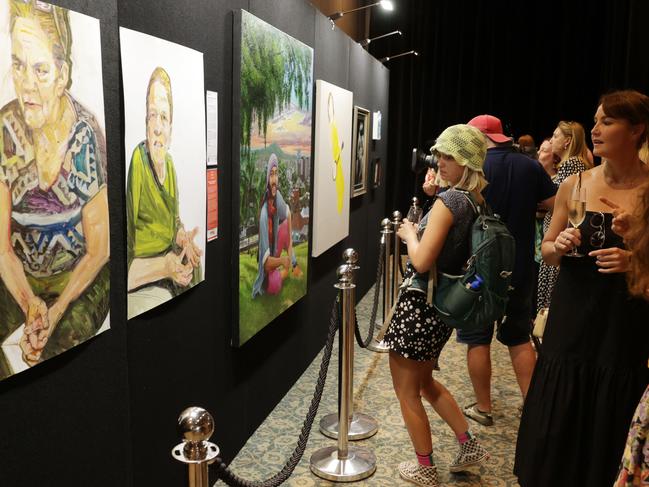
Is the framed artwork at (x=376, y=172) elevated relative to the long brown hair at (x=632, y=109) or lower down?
lower down

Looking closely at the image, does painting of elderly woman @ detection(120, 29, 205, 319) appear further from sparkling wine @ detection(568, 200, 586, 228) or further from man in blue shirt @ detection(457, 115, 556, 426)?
man in blue shirt @ detection(457, 115, 556, 426)

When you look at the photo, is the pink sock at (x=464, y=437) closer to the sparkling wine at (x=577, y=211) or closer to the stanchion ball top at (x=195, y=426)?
the sparkling wine at (x=577, y=211)

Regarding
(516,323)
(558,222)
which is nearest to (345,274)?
(558,222)

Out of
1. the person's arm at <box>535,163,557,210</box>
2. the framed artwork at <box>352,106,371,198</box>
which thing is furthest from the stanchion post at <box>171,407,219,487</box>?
the framed artwork at <box>352,106,371,198</box>

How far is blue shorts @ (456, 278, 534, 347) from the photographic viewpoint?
416 centimetres

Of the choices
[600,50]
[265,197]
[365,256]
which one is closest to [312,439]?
[265,197]

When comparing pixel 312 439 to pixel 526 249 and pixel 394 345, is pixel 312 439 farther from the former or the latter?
pixel 526 249

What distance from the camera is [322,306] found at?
18.5ft

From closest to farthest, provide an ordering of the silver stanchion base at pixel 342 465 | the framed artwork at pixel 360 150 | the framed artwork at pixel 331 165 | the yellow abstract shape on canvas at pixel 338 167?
the silver stanchion base at pixel 342 465 → the framed artwork at pixel 331 165 → the yellow abstract shape on canvas at pixel 338 167 → the framed artwork at pixel 360 150

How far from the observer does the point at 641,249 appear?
2.19 meters

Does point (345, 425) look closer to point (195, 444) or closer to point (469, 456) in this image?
point (469, 456)

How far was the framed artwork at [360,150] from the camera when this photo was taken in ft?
21.7

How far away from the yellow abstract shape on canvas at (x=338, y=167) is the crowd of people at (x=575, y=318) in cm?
223

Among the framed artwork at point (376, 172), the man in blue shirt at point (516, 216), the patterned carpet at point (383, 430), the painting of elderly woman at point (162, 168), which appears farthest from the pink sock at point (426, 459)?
the framed artwork at point (376, 172)
